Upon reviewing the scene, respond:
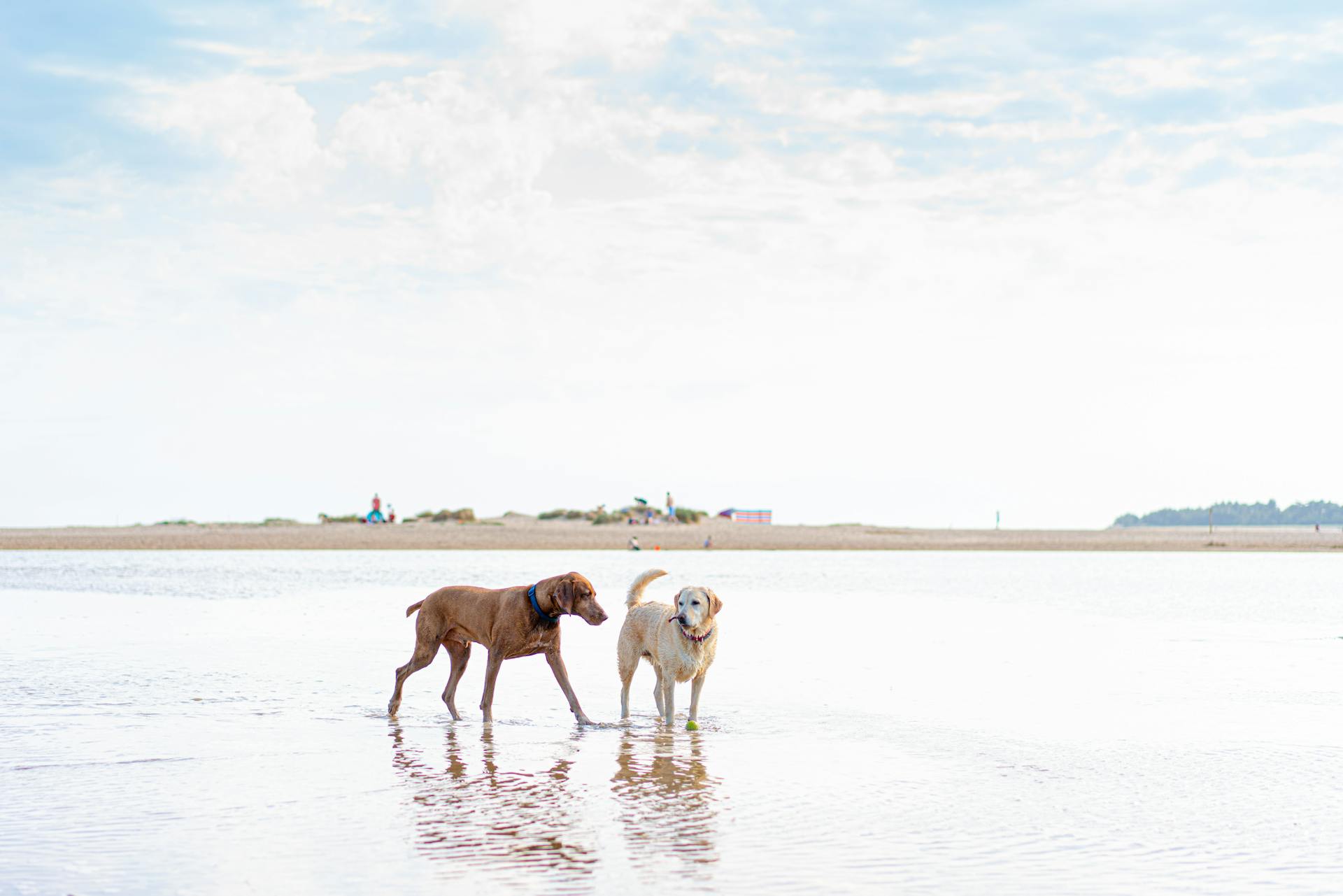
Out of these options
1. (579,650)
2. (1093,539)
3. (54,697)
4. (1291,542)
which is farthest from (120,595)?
(1291,542)

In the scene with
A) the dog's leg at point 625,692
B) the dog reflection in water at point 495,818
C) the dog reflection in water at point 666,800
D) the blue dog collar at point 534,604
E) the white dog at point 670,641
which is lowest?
the dog reflection in water at point 666,800

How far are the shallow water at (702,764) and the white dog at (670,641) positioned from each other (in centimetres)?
33

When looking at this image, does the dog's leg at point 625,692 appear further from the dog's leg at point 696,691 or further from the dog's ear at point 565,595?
the dog's ear at point 565,595

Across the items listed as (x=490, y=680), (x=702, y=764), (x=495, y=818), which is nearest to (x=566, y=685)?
(x=490, y=680)

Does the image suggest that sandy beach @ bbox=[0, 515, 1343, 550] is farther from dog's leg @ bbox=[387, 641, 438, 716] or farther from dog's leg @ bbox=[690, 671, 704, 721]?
dog's leg @ bbox=[690, 671, 704, 721]

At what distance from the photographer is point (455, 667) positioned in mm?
10656

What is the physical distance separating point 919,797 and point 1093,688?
546cm

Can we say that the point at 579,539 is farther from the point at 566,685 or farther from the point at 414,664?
the point at 566,685

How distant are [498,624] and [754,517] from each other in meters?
56.8

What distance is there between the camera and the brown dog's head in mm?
9789

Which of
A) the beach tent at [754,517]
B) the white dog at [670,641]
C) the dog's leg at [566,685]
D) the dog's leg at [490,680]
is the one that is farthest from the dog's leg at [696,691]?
the beach tent at [754,517]

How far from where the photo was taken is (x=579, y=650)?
15836 mm

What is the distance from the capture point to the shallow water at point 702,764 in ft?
19.1

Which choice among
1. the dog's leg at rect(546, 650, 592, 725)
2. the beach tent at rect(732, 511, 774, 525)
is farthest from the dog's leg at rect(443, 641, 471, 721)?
the beach tent at rect(732, 511, 774, 525)
